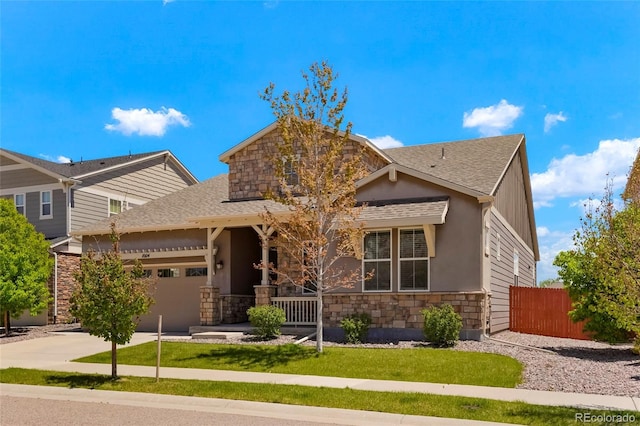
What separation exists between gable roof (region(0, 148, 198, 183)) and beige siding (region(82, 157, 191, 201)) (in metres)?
0.28

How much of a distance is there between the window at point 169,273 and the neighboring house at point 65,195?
4.70 meters

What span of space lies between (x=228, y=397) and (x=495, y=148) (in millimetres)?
14372

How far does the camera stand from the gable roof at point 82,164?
2748 centimetres

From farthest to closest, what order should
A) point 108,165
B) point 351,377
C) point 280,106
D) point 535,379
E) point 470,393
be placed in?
point 108,165 → point 280,106 → point 351,377 → point 535,379 → point 470,393

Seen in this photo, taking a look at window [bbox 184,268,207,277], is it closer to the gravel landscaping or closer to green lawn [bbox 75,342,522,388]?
the gravel landscaping

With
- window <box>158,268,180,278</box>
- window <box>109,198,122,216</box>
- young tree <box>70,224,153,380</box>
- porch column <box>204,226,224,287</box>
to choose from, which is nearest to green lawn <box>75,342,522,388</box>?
young tree <box>70,224,153,380</box>

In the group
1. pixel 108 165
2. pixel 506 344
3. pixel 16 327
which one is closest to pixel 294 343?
pixel 506 344

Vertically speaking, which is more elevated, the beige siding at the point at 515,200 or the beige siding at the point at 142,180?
the beige siding at the point at 142,180

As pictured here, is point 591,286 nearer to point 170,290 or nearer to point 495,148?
point 495,148

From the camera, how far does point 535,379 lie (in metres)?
11.5

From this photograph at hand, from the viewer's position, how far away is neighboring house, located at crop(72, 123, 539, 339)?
55.1 feet

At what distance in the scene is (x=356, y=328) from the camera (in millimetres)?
16484

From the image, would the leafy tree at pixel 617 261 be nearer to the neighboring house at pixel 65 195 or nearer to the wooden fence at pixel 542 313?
the wooden fence at pixel 542 313

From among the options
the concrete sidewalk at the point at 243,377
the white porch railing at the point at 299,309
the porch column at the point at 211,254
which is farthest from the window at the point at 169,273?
the white porch railing at the point at 299,309
